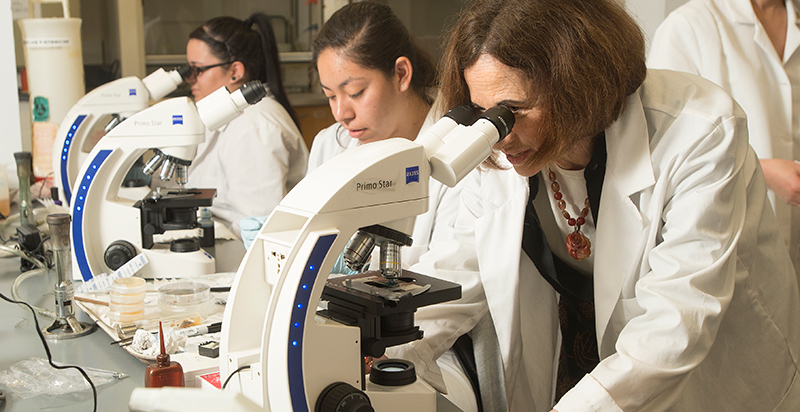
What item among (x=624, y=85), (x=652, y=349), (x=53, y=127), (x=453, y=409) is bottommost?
(x=453, y=409)

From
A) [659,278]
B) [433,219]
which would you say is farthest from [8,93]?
[659,278]

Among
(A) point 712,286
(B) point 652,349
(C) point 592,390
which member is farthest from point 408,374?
(A) point 712,286

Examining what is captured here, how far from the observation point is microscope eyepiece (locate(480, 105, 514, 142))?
3.26 ft

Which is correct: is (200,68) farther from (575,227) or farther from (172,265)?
(575,227)

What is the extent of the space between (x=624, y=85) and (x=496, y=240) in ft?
1.36

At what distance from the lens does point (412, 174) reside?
904 mm

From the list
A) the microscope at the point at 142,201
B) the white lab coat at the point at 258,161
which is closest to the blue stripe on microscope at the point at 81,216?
the microscope at the point at 142,201

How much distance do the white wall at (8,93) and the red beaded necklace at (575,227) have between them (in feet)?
7.71

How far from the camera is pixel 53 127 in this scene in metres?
2.79

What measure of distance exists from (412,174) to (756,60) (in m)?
1.48

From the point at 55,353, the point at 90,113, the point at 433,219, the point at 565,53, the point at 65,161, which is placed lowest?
the point at 55,353

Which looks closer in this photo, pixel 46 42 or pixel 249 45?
pixel 46 42

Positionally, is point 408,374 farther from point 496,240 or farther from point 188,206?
point 188,206

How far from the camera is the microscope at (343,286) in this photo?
0.85 meters
